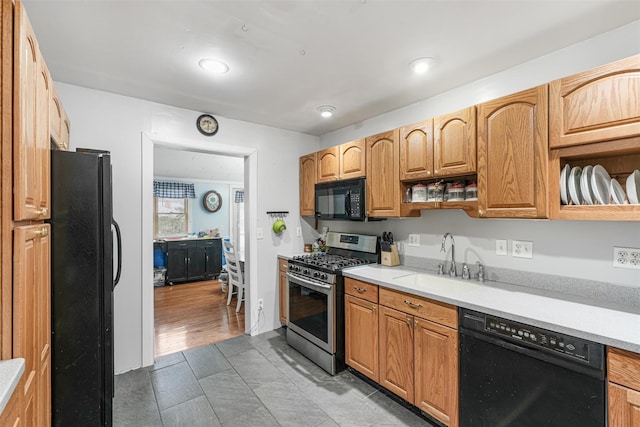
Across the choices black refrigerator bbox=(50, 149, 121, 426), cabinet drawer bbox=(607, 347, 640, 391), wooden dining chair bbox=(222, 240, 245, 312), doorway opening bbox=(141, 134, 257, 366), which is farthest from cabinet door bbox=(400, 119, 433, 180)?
wooden dining chair bbox=(222, 240, 245, 312)

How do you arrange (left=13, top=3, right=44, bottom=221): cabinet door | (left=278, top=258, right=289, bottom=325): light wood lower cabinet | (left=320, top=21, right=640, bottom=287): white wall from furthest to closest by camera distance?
(left=278, top=258, right=289, bottom=325): light wood lower cabinet
(left=320, top=21, right=640, bottom=287): white wall
(left=13, top=3, right=44, bottom=221): cabinet door

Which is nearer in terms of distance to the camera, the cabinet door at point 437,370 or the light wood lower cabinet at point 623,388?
the light wood lower cabinet at point 623,388

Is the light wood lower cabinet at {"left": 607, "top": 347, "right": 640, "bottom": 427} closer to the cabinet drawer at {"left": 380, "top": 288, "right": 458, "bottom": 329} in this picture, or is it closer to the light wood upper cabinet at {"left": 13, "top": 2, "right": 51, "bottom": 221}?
the cabinet drawer at {"left": 380, "top": 288, "right": 458, "bottom": 329}

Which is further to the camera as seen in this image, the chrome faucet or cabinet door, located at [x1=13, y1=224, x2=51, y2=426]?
the chrome faucet

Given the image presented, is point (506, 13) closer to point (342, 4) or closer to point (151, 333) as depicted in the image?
point (342, 4)

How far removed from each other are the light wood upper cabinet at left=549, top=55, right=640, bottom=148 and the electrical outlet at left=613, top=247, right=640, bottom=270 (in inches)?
25.5

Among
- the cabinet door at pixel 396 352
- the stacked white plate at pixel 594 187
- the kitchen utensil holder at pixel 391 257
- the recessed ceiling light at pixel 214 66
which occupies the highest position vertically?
the recessed ceiling light at pixel 214 66

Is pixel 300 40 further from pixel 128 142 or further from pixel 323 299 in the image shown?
pixel 323 299

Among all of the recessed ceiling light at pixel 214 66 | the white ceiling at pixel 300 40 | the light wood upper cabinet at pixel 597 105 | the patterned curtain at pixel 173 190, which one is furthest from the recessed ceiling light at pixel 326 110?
the patterned curtain at pixel 173 190

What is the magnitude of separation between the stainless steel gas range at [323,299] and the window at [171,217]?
15.7 ft

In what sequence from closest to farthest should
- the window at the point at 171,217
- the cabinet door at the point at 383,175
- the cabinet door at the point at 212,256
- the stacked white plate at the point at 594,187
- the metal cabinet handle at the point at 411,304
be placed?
the stacked white plate at the point at 594,187 < the metal cabinet handle at the point at 411,304 < the cabinet door at the point at 383,175 < the cabinet door at the point at 212,256 < the window at the point at 171,217

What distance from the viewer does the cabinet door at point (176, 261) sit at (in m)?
5.62

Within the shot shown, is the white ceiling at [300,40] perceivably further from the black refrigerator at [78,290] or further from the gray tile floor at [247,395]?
the gray tile floor at [247,395]

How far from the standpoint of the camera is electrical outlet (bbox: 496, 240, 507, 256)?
2.11m
